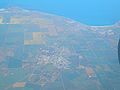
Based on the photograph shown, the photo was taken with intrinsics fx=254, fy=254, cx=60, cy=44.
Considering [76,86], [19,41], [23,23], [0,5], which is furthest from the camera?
[0,5]

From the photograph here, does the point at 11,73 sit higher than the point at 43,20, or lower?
lower

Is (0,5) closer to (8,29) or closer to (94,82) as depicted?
(8,29)

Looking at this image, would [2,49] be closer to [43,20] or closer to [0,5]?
[43,20]

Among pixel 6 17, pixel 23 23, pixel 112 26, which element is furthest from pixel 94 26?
pixel 6 17

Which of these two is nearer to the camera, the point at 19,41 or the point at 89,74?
the point at 89,74

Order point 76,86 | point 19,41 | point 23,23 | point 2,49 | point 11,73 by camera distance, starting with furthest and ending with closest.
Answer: point 23,23
point 19,41
point 2,49
point 11,73
point 76,86

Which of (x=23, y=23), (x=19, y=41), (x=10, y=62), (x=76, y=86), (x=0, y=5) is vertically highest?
(x=0, y=5)
